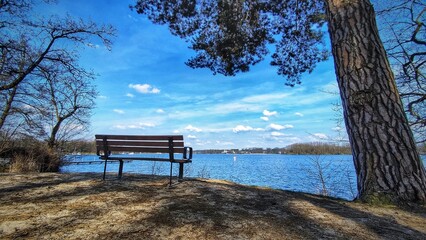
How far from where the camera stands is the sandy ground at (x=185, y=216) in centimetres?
239

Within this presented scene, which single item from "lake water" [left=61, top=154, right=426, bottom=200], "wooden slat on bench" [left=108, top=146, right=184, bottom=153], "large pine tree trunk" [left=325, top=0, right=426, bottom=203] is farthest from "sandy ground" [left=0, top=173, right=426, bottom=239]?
"lake water" [left=61, top=154, right=426, bottom=200]

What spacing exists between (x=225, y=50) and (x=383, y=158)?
438cm

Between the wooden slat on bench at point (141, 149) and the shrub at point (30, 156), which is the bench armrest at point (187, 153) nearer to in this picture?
the wooden slat on bench at point (141, 149)

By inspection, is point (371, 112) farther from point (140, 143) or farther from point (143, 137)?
point (140, 143)

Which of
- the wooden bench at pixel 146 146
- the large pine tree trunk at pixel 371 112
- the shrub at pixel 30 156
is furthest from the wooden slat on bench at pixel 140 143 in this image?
the shrub at pixel 30 156

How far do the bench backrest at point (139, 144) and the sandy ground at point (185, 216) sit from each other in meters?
0.79

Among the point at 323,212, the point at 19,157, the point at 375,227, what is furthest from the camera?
the point at 19,157

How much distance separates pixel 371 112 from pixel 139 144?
3942mm

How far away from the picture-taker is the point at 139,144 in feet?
16.7

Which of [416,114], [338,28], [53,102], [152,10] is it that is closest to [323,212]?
[338,28]

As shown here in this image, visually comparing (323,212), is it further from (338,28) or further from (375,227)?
(338,28)

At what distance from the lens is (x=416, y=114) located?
269 inches

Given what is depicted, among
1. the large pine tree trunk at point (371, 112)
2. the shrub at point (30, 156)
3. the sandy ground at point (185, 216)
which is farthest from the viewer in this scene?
the shrub at point (30, 156)

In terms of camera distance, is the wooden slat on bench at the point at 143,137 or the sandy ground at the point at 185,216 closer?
the sandy ground at the point at 185,216
